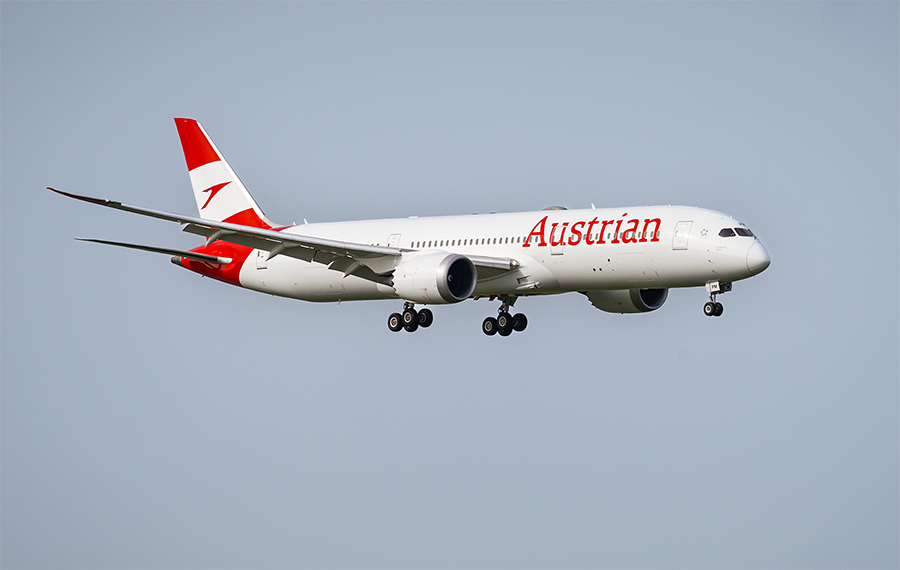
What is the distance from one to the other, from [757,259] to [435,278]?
39.1 feet

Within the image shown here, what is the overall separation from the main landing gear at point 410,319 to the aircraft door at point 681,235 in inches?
451

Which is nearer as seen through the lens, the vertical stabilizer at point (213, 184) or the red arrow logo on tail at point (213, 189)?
the vertical stabilizer at point (213, 184)

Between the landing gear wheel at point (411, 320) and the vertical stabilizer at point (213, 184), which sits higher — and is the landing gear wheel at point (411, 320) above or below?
below

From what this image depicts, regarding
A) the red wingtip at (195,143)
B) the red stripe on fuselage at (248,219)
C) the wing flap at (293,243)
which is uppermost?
the red wingtip at (195,143)

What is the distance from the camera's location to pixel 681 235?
47.8 meters

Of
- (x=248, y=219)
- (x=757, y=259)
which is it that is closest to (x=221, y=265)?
(x=248, y=219)

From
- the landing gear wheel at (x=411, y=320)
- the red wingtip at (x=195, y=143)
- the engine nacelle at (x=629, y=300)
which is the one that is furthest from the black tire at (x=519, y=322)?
the red wingtip at (x=195, y=143)

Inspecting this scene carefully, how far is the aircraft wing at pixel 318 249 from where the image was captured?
4941cm

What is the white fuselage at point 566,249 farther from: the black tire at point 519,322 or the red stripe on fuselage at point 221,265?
the black tire at point 519,322

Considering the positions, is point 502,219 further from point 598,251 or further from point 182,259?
point 182,259

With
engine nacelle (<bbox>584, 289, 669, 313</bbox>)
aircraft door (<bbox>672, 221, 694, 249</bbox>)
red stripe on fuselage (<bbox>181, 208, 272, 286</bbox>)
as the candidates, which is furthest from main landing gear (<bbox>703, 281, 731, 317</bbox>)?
red stripe on fuselage (<bbox>181, 208, 272, 286</bbox>)

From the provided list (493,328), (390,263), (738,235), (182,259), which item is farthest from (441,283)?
(182,259)

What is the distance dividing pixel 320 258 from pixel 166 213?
8.19 metres

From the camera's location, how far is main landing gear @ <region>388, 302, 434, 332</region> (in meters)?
53.8
